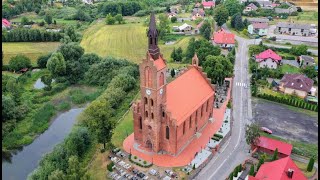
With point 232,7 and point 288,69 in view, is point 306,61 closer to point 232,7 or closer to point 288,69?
point 288,69

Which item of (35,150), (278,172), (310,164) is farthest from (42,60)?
(310,164)

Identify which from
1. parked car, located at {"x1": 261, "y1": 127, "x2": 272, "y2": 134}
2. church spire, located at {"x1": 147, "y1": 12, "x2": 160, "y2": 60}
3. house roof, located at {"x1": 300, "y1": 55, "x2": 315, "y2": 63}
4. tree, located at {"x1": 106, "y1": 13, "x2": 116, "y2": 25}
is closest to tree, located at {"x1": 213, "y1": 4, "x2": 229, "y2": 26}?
house roof, located at {"x1": 300, "y1": 55, "x2": 315, "y2": 63}

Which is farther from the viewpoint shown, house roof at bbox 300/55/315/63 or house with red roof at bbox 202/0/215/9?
house with red roof at bbox 202/0/215/9

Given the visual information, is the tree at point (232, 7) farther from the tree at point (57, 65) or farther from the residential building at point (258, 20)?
the tree at point (57, 65)

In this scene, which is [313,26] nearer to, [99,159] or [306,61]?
[306,61]

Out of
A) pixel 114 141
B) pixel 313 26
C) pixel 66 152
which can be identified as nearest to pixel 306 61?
pixel 313 26

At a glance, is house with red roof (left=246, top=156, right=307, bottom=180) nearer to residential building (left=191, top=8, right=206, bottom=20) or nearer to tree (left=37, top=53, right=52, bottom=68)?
tree (left=37, top=53, right=52, bottom=68)
